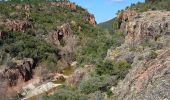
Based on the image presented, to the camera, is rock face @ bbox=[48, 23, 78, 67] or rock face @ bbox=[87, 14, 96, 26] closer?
rock face @ bbox=[48, 23, 78, 67]

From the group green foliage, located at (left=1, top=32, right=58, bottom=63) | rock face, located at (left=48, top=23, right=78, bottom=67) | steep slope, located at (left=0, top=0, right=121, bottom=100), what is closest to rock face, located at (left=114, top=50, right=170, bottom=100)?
steep slope, located at (left=0, top=0, right=121, bottom=100)

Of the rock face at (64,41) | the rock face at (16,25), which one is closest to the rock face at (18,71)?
the rock face at (64,41)

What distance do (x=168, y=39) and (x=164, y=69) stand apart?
15.2 m

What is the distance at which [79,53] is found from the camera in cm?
10494

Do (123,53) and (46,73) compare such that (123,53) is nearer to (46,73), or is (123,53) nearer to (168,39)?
(168,39)

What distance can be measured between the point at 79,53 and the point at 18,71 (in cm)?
1642

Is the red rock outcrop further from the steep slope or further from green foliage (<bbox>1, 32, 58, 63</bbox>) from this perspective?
green foliage (<bbox>1, 32, 58, 63</bbox>)

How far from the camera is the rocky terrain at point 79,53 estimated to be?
39375mm

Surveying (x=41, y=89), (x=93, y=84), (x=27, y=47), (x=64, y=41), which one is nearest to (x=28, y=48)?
(x=27, y=47)

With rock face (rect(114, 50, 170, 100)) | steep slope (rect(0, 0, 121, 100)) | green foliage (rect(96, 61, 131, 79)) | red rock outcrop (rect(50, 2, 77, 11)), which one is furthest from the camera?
red rock outcrop (rect(50, 2, 77, 11))

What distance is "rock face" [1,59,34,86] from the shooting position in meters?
108

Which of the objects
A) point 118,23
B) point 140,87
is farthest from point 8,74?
point 140,87

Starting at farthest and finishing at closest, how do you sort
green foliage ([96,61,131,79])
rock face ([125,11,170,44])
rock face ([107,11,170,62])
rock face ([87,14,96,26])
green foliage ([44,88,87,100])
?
1. rock face ([87,14,96,26])
2. rock face ([125,11,170,44])
3. rock face ([107,11,170,62])
4. green foliage ([44,88,87,100])
5. green foliage ([96,61,131,79])

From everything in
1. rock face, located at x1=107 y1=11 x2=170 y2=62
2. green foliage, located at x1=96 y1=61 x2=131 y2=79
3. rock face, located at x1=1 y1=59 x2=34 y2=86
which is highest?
rock face, located at x1=107 y1=11 x2=170 y2=62
